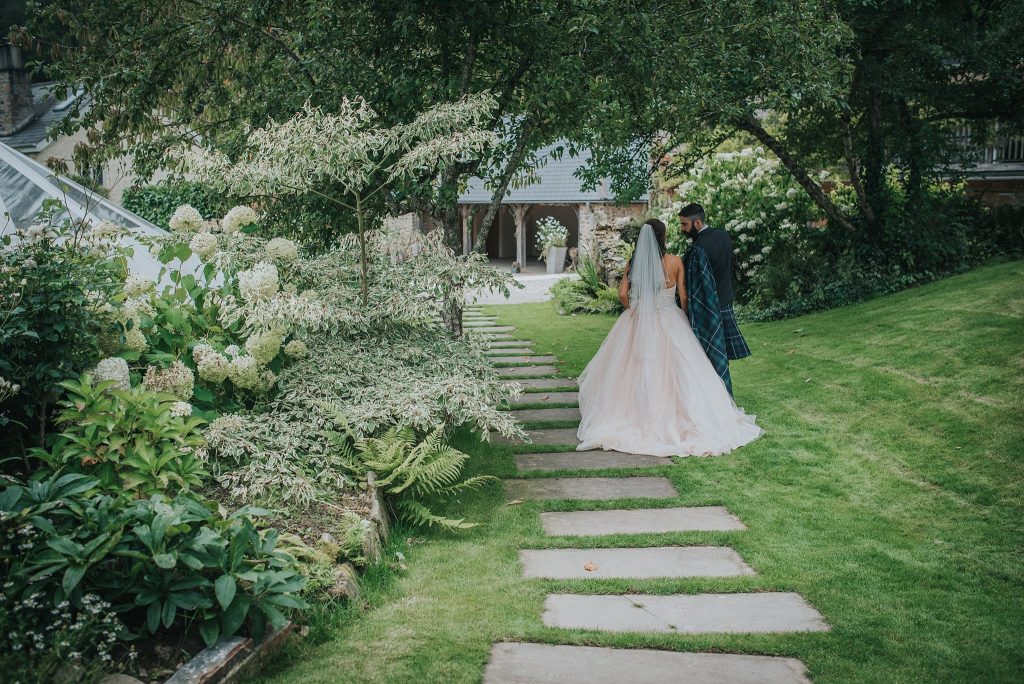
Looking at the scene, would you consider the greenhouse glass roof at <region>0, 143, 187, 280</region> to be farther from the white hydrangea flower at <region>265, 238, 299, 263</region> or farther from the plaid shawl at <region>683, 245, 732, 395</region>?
the plaid shawl at <region>683, 245, 732, 395</region>

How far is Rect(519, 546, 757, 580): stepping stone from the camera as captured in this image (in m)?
4.76

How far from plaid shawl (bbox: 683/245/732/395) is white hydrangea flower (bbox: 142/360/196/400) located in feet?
15.8

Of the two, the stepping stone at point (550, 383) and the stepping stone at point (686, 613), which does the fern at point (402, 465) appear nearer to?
the stepping stone at point (686, 613)

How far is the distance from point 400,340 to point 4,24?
2252 cm

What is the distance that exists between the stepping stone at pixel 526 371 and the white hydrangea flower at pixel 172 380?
5688mm

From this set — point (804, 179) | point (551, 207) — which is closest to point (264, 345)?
point (804, 179)

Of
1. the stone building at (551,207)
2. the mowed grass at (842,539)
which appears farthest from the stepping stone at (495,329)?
the stone building at (551,207)

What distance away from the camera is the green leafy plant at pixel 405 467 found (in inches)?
213

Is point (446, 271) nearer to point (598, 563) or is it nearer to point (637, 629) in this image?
point (598, 563)

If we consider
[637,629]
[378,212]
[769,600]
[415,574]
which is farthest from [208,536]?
[378,212]

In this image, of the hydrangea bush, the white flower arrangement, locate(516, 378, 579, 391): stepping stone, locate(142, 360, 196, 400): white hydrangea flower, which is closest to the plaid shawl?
A: locate(516, 378, 579, 391): stepping stone

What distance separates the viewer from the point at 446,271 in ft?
21.9

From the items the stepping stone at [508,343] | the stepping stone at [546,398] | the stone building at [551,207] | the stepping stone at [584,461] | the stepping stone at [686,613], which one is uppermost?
the stone building at [551,207]

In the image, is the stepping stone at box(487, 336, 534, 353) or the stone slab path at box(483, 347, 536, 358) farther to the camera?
the stepping stone at box(487, 336, 534, 353)
